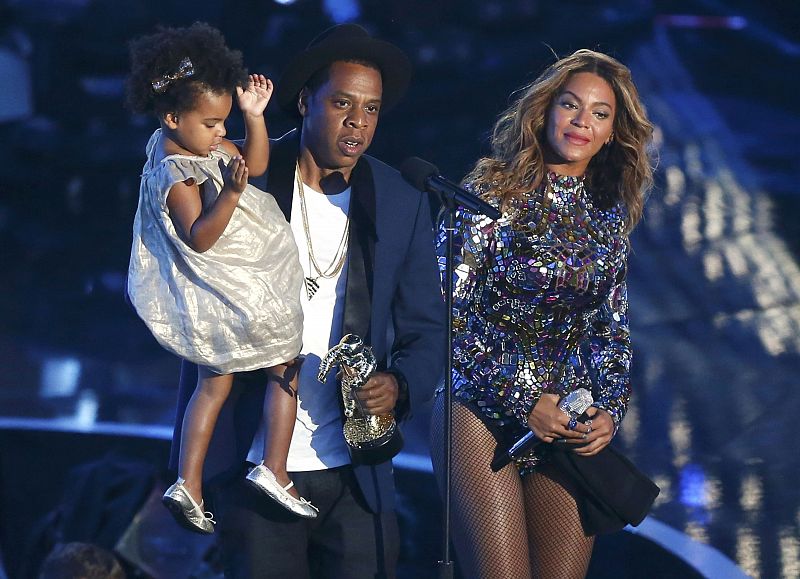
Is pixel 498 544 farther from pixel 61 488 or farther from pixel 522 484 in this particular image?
pixel 61 488

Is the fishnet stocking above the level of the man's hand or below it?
below

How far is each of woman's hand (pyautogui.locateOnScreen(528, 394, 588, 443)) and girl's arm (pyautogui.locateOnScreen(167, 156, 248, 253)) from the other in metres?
0.97

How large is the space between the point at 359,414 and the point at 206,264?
1.48 feet

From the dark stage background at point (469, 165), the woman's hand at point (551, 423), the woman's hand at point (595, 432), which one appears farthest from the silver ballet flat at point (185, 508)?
the dark stage background at point (469, 165)

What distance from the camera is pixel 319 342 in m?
2.65

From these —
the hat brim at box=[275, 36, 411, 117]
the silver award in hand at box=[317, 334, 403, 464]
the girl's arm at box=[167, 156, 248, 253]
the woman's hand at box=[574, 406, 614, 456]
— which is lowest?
the woman's hand at box=[574, 406, 614, 456]

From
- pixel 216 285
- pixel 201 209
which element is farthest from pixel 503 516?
pixel 201 209

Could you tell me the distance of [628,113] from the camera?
3201 mm

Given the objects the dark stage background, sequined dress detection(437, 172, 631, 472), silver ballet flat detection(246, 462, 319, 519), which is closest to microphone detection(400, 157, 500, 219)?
sequined dress detection(437, 172, 631, 472)

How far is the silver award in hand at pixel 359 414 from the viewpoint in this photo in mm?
2451

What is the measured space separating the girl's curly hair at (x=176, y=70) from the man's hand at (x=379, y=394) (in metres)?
0.68

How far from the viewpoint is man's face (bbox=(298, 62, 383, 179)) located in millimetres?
2613

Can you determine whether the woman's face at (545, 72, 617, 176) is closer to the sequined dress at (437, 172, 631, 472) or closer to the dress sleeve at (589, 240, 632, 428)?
the sequined dress at (437, 172, 631, 472)

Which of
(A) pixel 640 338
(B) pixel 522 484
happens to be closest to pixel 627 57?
(A) pixel 640 338
